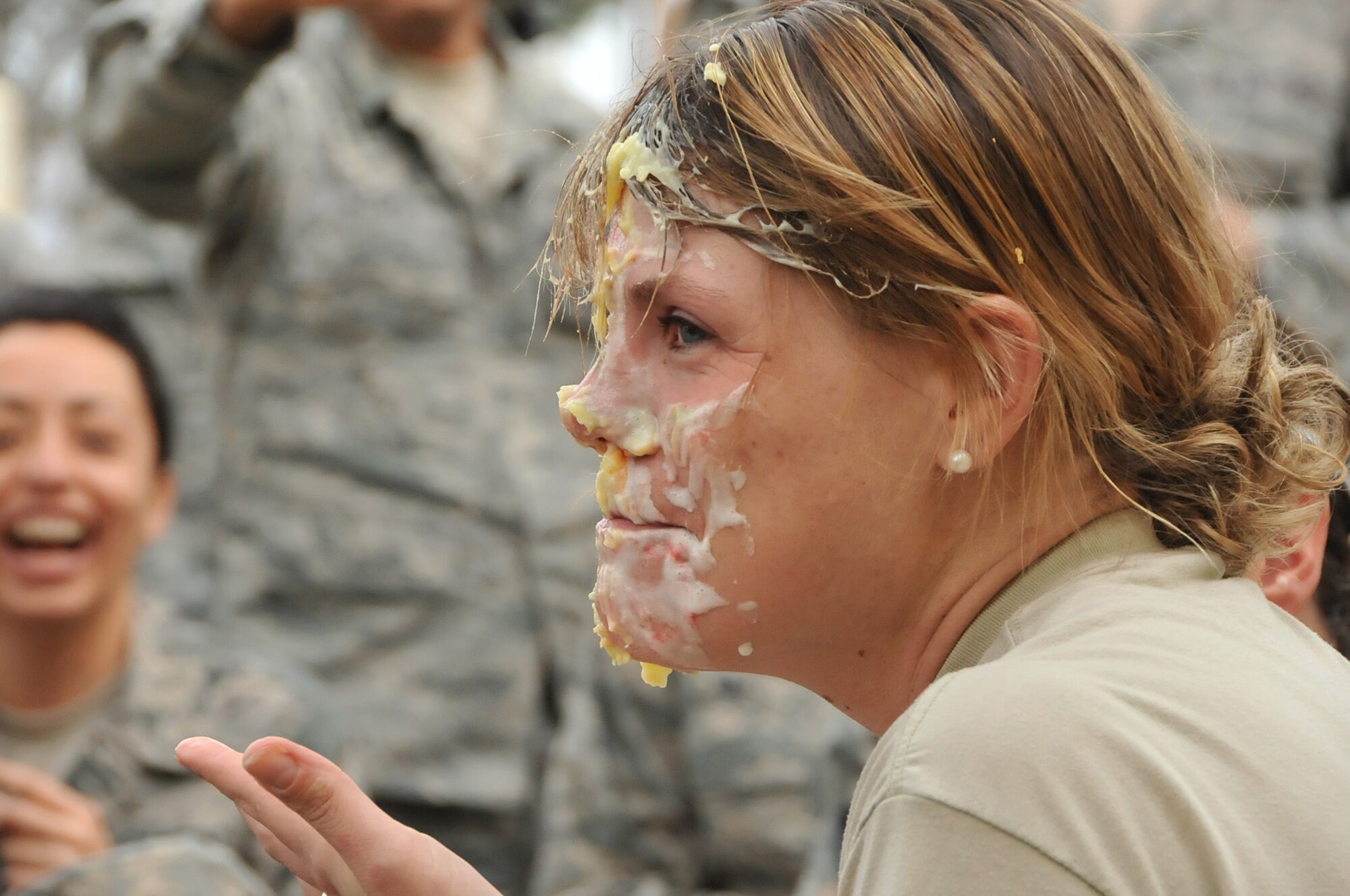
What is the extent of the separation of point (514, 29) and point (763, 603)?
12.6 feet

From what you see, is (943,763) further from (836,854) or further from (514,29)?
(514,29)

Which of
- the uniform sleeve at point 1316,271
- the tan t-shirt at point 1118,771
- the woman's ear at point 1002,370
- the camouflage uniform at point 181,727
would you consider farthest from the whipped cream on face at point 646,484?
the uniform sleeve at point 1316,271

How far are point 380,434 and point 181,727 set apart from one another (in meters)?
1.22

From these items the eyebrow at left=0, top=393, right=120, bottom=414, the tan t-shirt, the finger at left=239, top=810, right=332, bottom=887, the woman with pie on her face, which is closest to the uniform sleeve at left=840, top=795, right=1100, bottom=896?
the tan t-shirt

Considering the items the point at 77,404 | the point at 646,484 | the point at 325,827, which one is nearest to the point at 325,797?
the point at 325,827

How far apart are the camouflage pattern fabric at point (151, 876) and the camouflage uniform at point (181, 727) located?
65 cm

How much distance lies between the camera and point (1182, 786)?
52.6 inches

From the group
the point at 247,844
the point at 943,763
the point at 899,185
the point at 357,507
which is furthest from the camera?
the point at 357,507

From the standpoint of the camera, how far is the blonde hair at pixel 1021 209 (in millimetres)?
1642

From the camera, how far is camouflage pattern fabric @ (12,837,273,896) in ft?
7.89

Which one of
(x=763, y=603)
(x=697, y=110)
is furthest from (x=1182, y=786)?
(x=697, y=110)

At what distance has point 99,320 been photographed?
12.1ft

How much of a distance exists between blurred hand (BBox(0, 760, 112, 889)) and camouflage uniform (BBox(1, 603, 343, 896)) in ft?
1.11

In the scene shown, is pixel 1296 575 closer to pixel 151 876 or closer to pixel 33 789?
pixel 151 876
